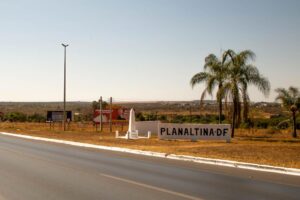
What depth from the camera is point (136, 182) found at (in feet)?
43.3

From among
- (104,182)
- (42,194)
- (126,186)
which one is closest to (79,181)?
(104,182)

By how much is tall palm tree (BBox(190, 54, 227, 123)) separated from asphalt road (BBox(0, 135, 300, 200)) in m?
21.8

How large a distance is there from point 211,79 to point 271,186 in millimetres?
28169

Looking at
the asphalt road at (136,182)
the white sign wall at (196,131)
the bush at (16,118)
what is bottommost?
the asphalt road at (136,182)

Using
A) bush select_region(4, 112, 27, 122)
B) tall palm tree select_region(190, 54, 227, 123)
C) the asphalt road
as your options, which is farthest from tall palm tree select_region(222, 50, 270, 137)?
bush select_region(4, 112, 27, 122)

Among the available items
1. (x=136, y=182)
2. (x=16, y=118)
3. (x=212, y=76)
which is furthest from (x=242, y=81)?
(x=16, y=118)

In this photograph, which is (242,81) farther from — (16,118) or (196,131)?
(16,118)

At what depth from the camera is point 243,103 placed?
38.0 meters

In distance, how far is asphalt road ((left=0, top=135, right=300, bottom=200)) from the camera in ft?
36.1

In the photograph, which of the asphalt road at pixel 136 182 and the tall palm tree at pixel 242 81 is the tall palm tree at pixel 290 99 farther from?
the asphalt road at pixel 136 182

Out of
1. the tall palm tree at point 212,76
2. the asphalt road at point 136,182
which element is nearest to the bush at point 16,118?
the tall palm tree at point 212,76

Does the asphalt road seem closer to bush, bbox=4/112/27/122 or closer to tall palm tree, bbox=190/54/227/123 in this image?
tall palm tree, bbox=190/54/227/123

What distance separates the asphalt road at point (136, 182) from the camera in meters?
11.0

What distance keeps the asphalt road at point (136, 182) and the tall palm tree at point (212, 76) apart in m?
21.8
